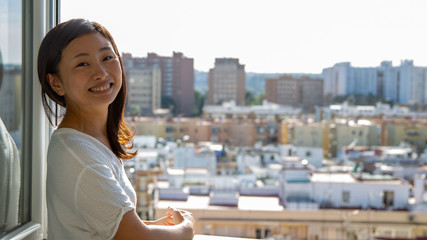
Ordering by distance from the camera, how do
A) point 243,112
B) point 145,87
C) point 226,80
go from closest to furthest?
point 145,87 → point 226,80 → point 243,112

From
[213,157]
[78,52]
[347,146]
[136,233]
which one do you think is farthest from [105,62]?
[347,146]

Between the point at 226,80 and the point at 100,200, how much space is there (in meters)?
14.4

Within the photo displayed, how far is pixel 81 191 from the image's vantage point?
0.47 meters

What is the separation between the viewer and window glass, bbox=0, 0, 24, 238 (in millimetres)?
597

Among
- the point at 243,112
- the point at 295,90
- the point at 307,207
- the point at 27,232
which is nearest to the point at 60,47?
the point at 27,232

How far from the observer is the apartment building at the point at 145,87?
14.1m

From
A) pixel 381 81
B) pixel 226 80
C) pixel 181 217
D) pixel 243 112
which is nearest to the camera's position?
pixel 181 217

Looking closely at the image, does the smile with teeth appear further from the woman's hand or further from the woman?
the woman's hand

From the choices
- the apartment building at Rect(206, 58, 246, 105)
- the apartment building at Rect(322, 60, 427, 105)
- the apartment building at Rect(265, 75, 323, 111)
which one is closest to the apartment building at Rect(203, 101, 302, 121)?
the apartment building at Rect(206, 58, 246, 105)

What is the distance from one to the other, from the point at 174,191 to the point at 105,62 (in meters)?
7.06

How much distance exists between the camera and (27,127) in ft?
2.27

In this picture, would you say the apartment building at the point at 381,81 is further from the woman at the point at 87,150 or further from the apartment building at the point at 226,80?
the woman at the point at 87,150

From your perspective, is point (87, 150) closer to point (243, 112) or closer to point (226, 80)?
point (226, 80)

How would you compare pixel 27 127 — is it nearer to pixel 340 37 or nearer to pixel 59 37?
pixel 59 37
